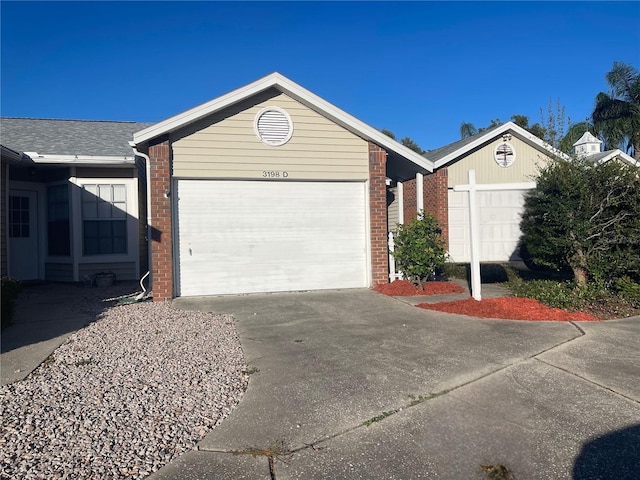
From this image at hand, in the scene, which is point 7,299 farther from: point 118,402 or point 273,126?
point 273,126

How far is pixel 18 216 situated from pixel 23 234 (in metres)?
0.51

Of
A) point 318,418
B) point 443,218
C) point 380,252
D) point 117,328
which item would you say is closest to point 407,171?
point 380,252

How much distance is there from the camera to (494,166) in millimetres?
15898

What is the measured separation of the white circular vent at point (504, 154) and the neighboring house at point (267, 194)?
6116 mm

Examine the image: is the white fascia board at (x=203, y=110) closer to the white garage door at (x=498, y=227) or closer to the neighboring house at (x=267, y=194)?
the neighboring house at (x=267, y=194)

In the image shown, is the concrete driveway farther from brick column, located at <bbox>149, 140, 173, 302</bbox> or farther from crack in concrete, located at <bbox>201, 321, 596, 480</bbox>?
brick column, located at <bbox>149, 140, 173, 302</bbox>

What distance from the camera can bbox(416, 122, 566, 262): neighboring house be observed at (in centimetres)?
1549

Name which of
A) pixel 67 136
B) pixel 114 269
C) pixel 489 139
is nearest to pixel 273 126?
pixel 114 269

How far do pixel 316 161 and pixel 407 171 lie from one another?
9.36ft

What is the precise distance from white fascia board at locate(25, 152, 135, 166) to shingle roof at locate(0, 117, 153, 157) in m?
0.33

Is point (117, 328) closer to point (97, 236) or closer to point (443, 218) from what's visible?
point (97, 236)

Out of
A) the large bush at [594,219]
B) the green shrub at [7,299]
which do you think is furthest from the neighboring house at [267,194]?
the large bush at [594,219]

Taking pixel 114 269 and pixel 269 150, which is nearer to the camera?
pixel 269 150

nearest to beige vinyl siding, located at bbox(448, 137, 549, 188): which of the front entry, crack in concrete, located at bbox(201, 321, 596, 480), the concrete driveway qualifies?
the concrete driveway
